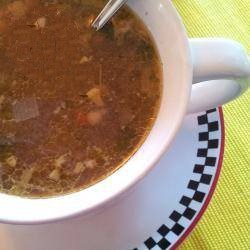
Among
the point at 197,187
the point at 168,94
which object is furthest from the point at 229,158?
the point at 168,94

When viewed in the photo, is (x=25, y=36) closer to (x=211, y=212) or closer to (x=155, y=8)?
(x=155, y=8)

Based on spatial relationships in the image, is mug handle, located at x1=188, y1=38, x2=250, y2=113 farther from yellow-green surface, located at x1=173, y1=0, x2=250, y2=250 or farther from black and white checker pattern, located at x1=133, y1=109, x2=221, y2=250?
yellow-green surface, located at x1=173, y1=0, x2=250, y2=250

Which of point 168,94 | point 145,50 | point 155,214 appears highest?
point 145,50

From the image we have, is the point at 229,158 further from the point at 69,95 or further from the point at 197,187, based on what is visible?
the point at 69,95

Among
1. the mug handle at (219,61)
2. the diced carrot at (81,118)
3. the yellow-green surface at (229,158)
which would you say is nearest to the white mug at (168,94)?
the mug handle at (219,61)

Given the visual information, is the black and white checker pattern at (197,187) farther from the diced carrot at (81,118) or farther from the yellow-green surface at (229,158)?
the diced carrot at (81,118)

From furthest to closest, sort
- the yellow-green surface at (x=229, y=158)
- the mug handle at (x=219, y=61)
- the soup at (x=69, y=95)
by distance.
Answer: the yellow-green surface at (x=229, y=158) → the soup at (x=69, y=95) → the mug handle at (x=219, y=61)

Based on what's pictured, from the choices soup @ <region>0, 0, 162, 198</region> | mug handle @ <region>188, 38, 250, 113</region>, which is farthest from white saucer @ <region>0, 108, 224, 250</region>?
mug handle @ <region>188, 38, 250, 113</region>
